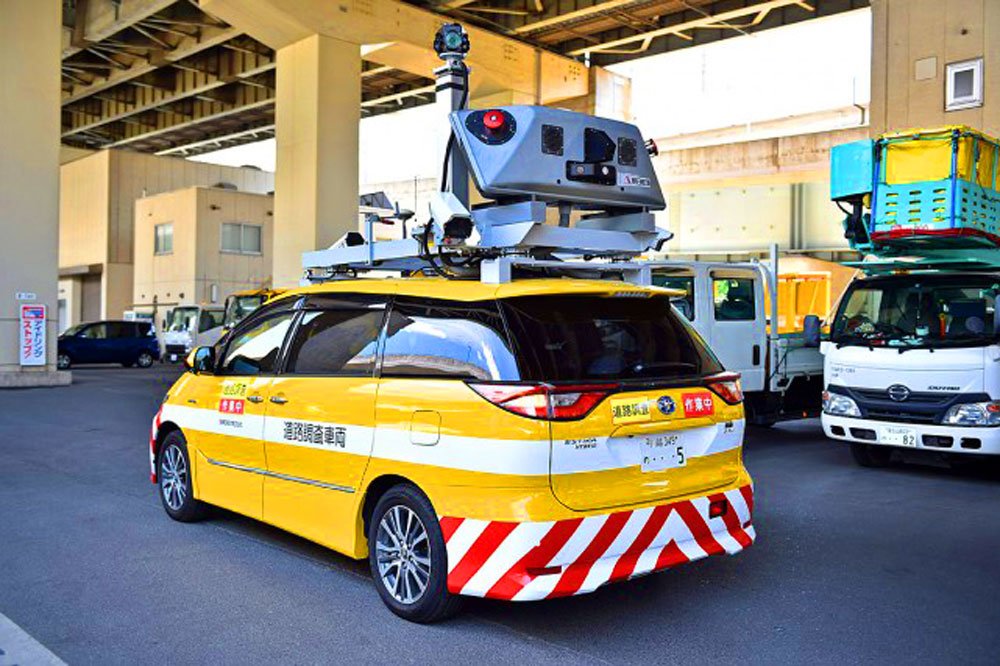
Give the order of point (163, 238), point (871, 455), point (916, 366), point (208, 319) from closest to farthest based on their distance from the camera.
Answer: point (916, 366)
point (871, 455)
point (208, 319)
point (163, 238)

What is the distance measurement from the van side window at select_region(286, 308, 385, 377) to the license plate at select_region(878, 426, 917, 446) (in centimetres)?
590

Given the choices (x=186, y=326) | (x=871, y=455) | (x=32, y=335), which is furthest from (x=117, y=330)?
(x=871, y=455)

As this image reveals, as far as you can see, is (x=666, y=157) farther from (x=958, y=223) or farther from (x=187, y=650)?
(x=187, y=650)

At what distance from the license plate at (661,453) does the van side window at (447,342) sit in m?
0.83

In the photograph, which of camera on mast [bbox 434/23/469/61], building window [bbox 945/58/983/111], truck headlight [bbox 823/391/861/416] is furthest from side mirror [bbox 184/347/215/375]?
building window [bbox 945/58/983/111]

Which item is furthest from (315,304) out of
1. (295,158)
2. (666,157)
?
(666,157)

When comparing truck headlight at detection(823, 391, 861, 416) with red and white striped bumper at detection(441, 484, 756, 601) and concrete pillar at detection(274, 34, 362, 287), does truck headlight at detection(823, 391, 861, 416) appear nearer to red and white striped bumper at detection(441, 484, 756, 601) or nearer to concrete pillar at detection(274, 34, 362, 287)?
red and white striped bumper at detection(441, 484, 756, 601)

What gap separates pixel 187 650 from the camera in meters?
4.51

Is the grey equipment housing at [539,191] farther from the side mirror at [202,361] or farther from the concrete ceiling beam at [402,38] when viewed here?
the concrete ceiling beam at [402,38]

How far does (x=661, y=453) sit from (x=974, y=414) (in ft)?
16.9

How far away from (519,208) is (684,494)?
188 centimetres

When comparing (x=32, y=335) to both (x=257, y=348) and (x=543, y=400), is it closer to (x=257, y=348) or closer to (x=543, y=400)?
(x=257, y=348)

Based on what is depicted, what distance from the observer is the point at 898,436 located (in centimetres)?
908

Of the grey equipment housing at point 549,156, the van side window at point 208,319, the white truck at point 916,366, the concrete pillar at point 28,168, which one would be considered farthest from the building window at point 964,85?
the van side window at point 208,319
